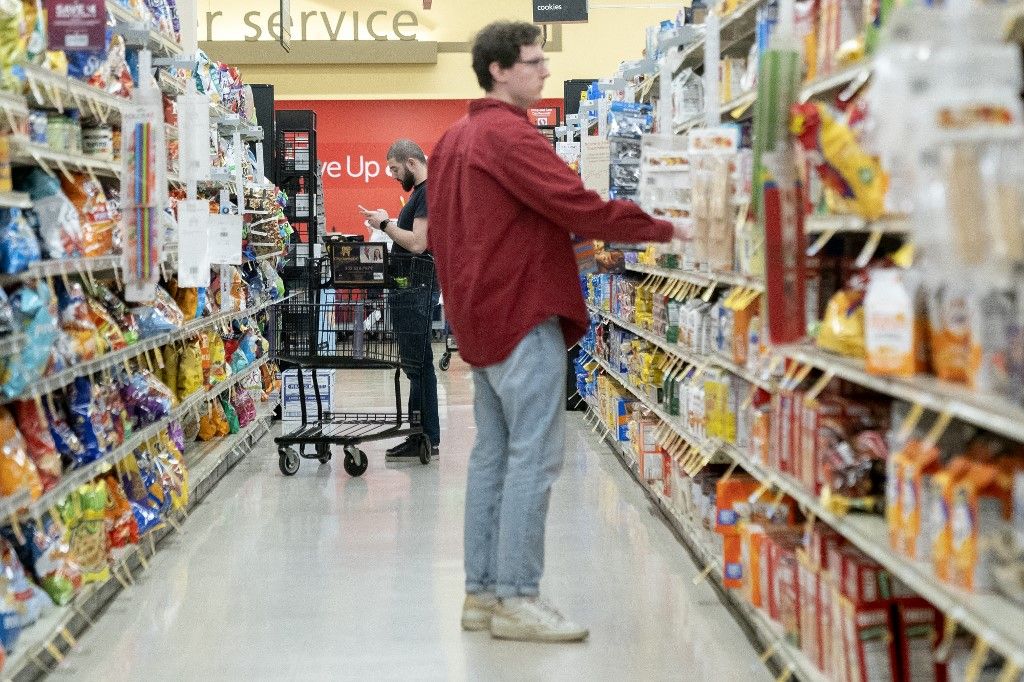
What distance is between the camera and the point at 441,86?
18.1 meters

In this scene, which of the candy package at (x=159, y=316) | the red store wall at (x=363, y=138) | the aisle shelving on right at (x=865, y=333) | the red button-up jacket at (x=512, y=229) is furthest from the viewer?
the red store wall at (x=363, y=138)

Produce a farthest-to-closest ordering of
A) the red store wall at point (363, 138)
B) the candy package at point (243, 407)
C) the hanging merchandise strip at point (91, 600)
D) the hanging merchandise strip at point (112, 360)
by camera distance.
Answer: the red store wall at point (363, 138) < the candy package at point (243, 407) < the hanging merchandise strip at point (112, 360) < the hanging merchandise strip at point (91, 600)

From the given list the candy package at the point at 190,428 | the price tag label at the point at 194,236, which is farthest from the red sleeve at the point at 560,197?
the candy package at the point at 190,428

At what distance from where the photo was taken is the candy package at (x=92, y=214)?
13.5 ft

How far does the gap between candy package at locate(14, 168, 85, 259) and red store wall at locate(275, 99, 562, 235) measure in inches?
558

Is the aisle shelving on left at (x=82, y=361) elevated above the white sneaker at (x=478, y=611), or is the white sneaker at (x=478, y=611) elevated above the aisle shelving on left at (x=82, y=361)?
the aisle shelving on left at (x=82, y=361)

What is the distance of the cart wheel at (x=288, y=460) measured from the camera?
265 inches

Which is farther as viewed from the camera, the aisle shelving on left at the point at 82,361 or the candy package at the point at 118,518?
the candy package at the point at 118,518

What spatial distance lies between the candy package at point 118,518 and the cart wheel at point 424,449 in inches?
104

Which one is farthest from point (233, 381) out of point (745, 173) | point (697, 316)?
point (745, 173)

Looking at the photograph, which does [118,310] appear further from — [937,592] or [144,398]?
[937,592]

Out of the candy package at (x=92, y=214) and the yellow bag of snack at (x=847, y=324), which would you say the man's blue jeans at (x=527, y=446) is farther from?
the candy package at (x=92, y=214)

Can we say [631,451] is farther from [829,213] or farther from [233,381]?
[829,213]

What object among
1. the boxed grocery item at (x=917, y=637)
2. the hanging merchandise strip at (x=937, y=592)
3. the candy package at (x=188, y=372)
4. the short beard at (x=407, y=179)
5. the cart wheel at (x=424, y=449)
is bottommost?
the cart wheel at (x=424, y=449)
